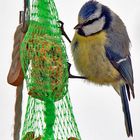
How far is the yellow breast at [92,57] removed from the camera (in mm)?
2418

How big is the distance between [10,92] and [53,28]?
111 centimetres

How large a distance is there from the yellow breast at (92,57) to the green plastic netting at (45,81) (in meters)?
0.59

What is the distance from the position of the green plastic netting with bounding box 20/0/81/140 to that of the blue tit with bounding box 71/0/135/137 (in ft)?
1.90

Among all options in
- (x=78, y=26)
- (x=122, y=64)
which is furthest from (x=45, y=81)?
(x=122, y=64)

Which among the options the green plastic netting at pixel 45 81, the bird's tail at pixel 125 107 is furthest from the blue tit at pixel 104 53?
the green plastic netting at pixel 45 81

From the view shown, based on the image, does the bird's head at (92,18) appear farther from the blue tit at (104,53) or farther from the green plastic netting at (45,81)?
the green plastic netting at (45,81)

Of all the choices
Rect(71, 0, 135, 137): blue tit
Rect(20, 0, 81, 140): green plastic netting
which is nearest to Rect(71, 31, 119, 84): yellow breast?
Rect(71, 0, 135, 137): blue tit

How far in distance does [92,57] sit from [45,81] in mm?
692

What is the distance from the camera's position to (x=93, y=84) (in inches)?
99.3

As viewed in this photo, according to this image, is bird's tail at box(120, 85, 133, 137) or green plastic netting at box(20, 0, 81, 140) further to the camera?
bird's tail at box(120, 85, 133, 137)

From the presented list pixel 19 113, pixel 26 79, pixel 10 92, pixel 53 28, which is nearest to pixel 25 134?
pixel 19 113

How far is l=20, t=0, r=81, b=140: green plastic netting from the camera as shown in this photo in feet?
5.66

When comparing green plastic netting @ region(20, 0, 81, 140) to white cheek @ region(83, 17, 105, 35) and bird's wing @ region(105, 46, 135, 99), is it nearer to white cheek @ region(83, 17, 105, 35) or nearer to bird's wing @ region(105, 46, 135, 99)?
white cheek @ region(83, 17, 105, 35)

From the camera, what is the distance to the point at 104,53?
243 cm
